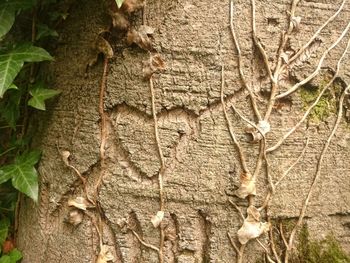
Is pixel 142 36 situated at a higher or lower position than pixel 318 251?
higher

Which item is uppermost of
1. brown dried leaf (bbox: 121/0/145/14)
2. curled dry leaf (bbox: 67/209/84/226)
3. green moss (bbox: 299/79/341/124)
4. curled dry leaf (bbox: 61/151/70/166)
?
brown dried leaf (bbox: 121/0/145/14)

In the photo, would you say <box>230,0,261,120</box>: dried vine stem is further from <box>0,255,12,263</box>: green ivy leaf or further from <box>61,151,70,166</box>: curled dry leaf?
<box>0,255,12,263</box>: green ivy leaf

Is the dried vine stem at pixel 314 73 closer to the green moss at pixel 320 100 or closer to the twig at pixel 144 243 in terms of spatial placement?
the green moss at pixel 320 100

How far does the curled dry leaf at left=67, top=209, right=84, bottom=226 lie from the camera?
142cm

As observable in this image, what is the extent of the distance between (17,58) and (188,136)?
0.58m

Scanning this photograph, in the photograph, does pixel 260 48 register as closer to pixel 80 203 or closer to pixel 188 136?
pixel 188 136

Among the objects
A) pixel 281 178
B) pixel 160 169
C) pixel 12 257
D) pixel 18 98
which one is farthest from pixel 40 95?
pixel 281 178

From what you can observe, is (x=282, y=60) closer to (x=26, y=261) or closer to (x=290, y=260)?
(x=290, y=260)

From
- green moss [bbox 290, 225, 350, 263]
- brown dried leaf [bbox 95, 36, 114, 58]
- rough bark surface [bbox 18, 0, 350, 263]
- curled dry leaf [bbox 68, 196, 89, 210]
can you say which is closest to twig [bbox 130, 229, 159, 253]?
rough bark surface [bbox 18, 0, 350, 263]

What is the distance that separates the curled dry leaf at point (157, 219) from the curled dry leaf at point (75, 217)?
24 centimetres

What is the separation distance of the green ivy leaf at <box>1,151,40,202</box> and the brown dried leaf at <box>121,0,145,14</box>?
57 centimetres

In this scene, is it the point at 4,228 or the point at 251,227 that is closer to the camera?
the point at 251,227

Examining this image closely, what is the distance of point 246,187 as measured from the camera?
1.34m

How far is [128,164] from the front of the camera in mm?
1386
